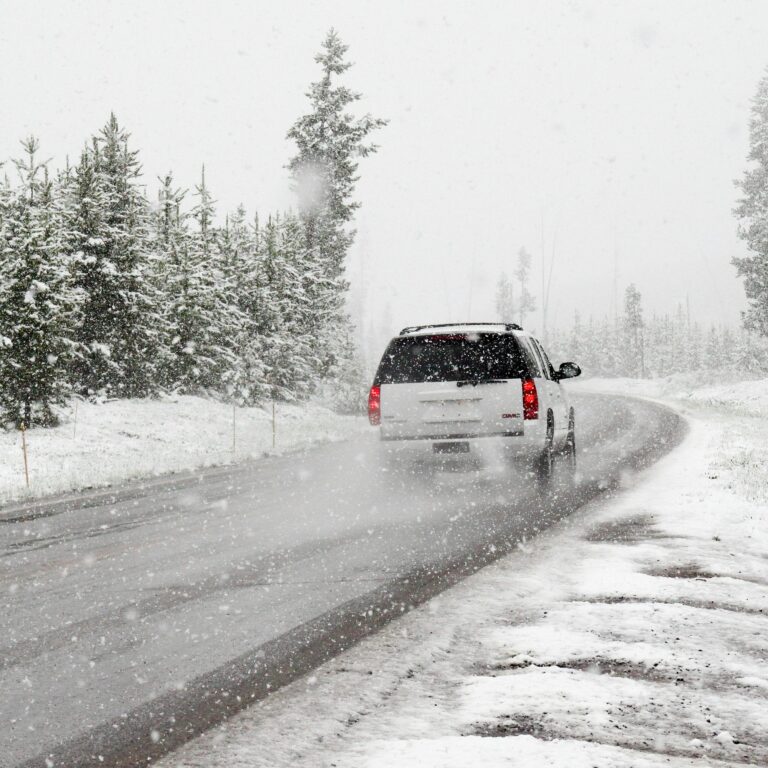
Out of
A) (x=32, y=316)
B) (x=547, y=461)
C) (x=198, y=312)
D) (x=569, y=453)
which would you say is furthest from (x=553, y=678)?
(x=198, y=312)

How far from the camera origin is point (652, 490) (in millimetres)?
10984

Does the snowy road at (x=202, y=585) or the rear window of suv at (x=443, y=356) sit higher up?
the rear window of suv at (x=443, y=356)

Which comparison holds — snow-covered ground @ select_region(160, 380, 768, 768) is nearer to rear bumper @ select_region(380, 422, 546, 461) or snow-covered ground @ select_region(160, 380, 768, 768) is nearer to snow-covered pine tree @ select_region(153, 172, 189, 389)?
rear bumper @ select_region(380, 422, 546, 461)

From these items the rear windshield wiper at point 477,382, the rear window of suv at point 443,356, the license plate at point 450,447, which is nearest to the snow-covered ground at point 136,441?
the rear window of suv at point 443,356

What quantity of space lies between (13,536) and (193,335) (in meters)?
20.1

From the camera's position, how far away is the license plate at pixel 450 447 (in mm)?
11398

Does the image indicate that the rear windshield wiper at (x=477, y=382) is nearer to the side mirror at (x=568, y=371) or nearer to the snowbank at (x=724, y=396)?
the side mirror at (x=568, y=371)

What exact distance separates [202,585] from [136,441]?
15.1 meters

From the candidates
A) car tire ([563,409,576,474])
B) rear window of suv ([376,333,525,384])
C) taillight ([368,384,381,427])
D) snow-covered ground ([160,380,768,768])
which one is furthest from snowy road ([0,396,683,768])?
car tire ([563,409,576,474])

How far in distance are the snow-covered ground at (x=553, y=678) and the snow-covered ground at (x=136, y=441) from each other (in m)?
8.47

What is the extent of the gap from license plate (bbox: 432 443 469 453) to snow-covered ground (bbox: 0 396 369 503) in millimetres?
5211

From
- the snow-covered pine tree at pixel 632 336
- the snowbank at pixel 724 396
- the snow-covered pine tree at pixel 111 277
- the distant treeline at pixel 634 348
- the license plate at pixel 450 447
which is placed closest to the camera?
the license plate at pixel 450 447

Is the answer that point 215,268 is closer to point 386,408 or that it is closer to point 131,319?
point 131,319

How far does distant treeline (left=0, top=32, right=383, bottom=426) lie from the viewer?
1958 centimetres
